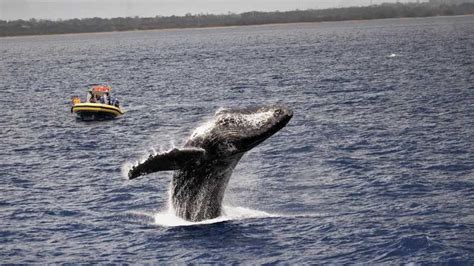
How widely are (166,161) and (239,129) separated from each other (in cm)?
222

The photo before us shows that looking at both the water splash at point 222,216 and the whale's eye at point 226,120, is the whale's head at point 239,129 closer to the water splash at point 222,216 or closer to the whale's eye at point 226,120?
the whale's eye at point 226,120

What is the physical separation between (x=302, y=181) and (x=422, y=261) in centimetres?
998

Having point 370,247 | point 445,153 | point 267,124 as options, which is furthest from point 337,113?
point 267,124

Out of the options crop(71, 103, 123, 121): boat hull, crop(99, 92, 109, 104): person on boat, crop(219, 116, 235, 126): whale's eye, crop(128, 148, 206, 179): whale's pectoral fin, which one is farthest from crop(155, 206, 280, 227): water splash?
crop(99, 92, 109, 104): person on boat

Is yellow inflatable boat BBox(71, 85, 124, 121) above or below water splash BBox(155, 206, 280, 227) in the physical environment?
below

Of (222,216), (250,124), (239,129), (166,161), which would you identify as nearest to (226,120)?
(239,129)

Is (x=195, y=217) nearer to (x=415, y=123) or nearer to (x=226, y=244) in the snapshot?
(x=226, y=244)

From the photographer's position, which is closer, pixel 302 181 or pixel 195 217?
pixel 195 217

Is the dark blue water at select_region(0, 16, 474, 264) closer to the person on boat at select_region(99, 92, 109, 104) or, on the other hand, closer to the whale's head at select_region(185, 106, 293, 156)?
the person on boat at select_region(99, 92, 109, 104)

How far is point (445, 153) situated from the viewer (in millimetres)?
33719

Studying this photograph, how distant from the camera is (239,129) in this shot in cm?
1803

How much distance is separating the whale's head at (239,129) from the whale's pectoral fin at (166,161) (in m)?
0.73

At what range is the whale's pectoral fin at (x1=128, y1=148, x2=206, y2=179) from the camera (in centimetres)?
1617

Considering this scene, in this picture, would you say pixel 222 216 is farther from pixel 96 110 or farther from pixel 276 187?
pixel 96 110
